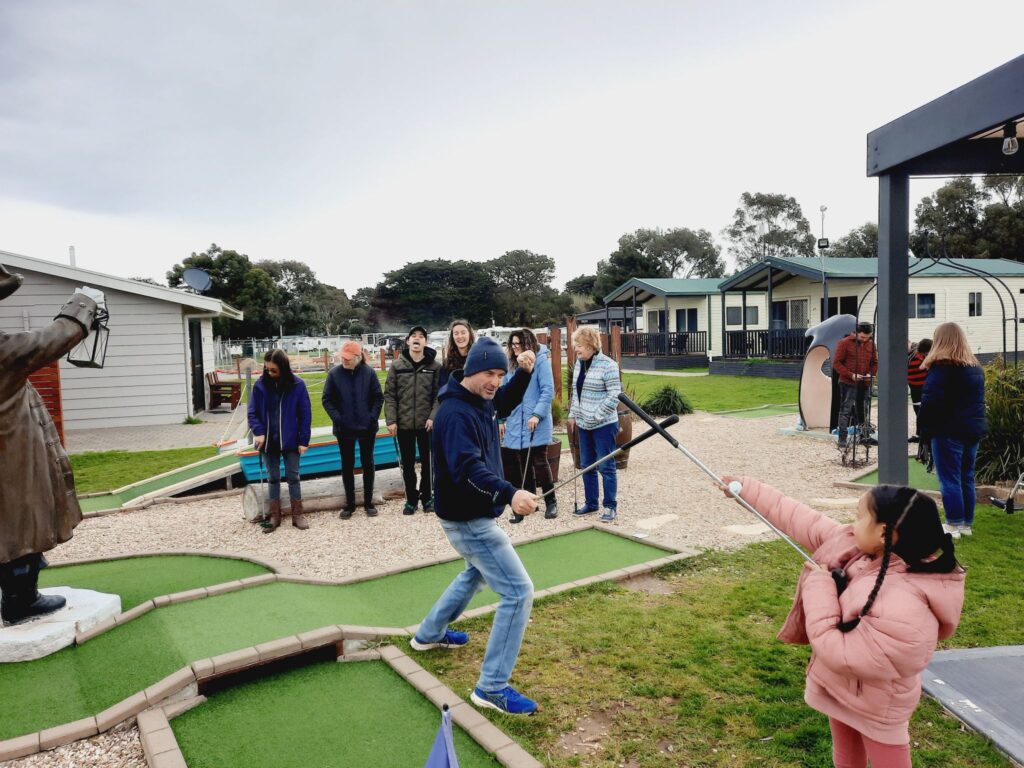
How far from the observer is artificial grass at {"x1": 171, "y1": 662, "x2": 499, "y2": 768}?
9.90 ft

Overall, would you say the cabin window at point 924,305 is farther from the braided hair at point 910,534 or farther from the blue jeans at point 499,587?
the braided hair at point 910,534

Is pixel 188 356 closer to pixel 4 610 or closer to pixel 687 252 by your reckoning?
pixel 4 610

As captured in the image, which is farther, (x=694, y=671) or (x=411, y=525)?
(x=411, y=525)

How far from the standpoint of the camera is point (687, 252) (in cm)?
7206

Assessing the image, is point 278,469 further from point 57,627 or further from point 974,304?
point 974,304

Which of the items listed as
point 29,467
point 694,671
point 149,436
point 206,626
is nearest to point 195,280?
point 149,436

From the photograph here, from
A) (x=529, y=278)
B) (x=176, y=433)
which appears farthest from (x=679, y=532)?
(x=529, y=278)

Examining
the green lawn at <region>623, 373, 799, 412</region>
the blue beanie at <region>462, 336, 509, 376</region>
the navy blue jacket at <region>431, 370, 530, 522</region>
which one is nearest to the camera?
the navy blue jacket at <region>431, 370, 530, 522</region>

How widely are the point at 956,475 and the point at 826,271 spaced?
1900 cm

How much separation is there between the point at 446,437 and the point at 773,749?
186 centimetres

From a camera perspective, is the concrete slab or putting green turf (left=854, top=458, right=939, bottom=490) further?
putting green turf (left=854, top=458, right=939, bottom=490)

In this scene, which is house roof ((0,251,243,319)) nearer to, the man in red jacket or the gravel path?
the gravel path

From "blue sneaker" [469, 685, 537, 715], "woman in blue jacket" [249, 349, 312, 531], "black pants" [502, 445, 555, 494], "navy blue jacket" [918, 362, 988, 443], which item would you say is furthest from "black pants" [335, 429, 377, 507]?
"navy blue jacket" [918, 362, 988, 443]

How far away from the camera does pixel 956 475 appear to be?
574 centimetres
